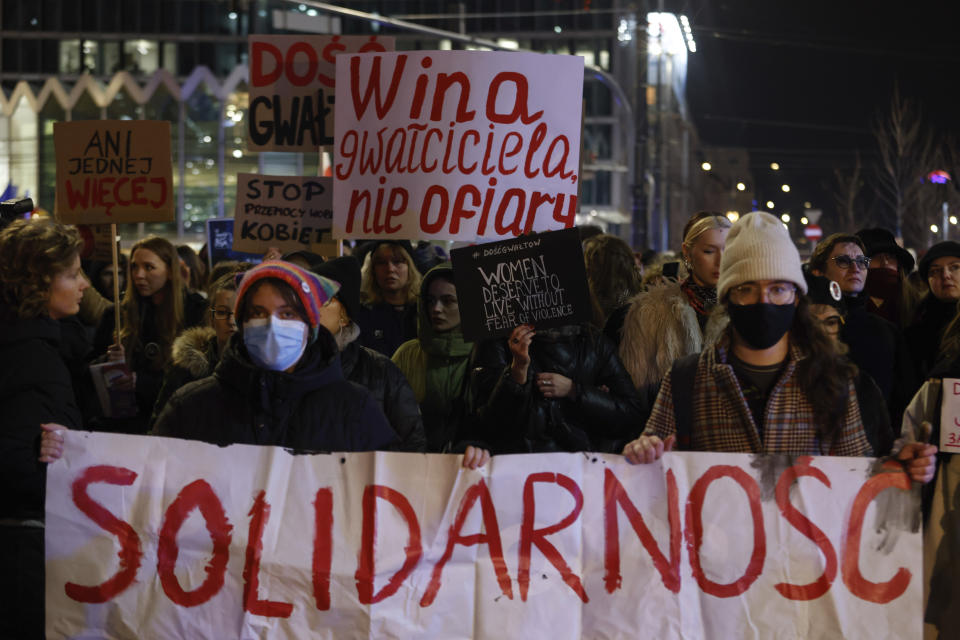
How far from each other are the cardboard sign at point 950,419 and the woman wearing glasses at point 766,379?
0.44 meters

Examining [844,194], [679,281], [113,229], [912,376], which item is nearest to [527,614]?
[679,281]

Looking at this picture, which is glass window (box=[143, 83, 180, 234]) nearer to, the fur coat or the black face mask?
the fur coat

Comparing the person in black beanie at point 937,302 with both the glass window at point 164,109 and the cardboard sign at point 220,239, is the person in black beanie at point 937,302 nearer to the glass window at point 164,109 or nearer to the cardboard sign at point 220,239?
the cardboard sign at point 220,239

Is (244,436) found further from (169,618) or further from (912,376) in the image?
(912,376)

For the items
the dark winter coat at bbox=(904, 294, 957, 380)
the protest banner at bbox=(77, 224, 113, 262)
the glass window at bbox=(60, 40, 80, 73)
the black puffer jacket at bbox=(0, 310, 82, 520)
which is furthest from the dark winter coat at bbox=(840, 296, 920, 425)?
the glass window at bbox=(60, 40, 80, 73)

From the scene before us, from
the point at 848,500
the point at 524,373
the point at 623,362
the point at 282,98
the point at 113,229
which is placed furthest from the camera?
the point at 282,98

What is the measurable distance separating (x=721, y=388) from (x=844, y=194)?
59.8 metres

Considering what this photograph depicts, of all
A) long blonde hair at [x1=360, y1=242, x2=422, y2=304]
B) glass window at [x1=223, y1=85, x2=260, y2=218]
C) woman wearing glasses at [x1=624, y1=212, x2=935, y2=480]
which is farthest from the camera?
glass window at [x1=223, y1=85, x2=260, y2=218]

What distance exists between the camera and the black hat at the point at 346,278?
491cm

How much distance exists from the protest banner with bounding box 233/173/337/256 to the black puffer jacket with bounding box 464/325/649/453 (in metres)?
3.21

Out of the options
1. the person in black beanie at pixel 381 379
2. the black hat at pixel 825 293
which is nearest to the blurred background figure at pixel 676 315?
the black hat at pixel 825 293

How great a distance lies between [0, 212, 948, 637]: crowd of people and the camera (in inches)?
141

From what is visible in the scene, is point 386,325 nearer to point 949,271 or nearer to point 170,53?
point 949,271

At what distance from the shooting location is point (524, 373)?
450 cm
